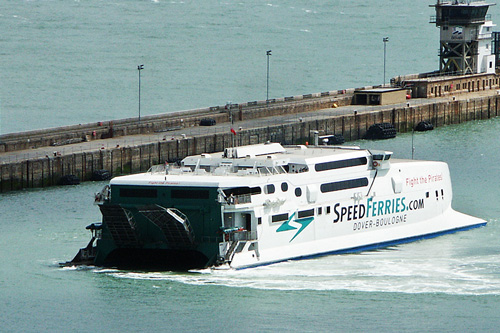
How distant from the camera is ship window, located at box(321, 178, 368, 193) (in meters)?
53.2

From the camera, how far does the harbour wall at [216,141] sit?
7319 centimetres

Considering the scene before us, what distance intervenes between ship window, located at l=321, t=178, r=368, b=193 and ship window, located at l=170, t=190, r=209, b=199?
616cm

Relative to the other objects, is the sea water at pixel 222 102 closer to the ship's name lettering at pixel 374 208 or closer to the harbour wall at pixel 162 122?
the ship's name lettering at pixel 374 208

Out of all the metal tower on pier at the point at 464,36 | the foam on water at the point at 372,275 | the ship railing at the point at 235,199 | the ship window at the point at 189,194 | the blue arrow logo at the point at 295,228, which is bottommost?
the foam on water at the point at 372,275

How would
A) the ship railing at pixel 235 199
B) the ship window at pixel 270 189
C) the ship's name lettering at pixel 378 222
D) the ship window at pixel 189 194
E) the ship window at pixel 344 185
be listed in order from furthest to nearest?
1. the ship's name lettering at pixel 378 222
2. the ship window at pixel 344 185
3. the ship window at pixel 270 189
4. the ship window at pixel 189 194
5. the ship railing at pixel 235 199

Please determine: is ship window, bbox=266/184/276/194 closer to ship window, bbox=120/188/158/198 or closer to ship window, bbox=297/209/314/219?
ship window, bbox=297/209/314/219

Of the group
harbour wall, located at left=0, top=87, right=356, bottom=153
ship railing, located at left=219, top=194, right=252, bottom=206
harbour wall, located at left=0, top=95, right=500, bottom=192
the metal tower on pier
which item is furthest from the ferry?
the metal tower on pier

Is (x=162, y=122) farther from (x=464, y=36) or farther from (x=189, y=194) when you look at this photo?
(x=189, y=194)

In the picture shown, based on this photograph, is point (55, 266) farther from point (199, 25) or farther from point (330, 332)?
point (199, 25)

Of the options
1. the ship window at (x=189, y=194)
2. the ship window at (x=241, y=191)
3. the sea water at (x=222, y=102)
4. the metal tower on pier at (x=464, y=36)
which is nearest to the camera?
the sea water at (x=222, y=102)

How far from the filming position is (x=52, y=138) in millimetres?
80688

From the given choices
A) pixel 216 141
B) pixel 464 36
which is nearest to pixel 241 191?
pixel 216 141

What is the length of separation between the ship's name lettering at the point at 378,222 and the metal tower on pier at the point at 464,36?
196ft

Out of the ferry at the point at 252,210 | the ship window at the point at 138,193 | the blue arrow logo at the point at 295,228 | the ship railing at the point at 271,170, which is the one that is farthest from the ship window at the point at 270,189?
the ship window at the point at 138,193
